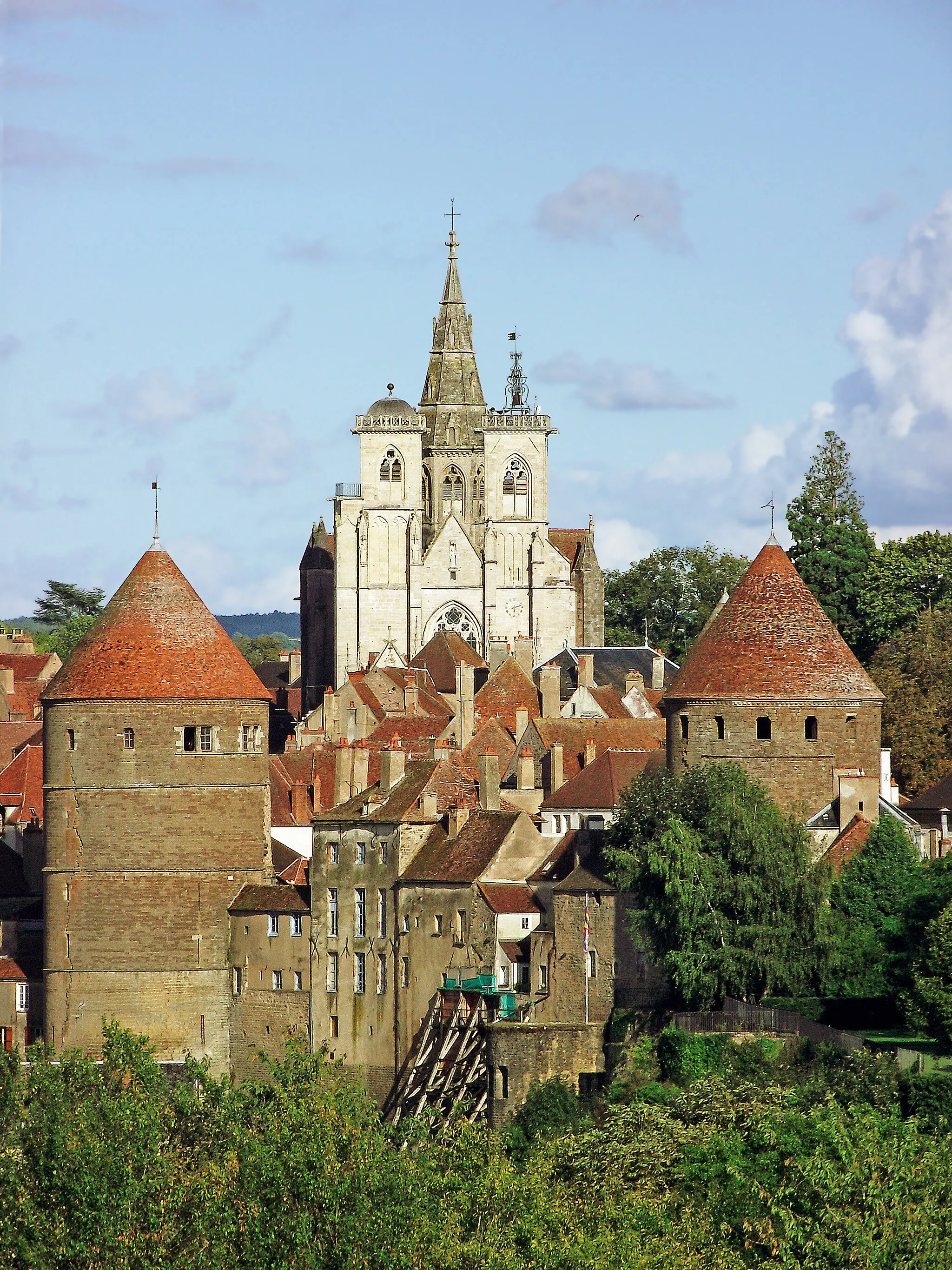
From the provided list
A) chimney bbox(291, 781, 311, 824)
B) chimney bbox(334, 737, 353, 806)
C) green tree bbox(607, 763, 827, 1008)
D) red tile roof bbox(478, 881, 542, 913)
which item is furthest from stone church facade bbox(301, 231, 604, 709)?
green tree bbox(607, 763, 827, 1008)

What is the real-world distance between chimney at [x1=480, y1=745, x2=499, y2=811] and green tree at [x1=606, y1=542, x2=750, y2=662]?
177 ft

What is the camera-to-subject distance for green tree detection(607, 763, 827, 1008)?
6612 centimetres

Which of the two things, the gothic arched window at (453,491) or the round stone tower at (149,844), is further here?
the gothic arched window at (453,491)

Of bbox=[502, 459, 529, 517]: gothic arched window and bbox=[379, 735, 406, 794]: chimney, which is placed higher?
bbox=[502, 459, 529, 517]: gothic arched window

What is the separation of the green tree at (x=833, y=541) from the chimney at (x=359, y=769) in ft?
86.7

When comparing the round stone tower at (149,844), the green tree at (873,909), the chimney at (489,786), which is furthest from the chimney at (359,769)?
the green tree at (873,909)

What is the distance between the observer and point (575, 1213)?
4922 centimetres

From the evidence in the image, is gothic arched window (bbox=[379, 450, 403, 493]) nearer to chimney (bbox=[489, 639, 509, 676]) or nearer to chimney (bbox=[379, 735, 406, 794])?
chimney (bbox=[489, 639, 509, 676])

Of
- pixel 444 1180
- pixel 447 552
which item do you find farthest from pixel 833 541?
pixel 444 1180

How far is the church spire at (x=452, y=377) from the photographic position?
456 ft

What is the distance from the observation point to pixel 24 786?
96.4m

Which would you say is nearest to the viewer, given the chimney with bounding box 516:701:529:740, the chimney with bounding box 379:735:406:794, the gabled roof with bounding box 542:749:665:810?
the gabled roof with bounding box 542:749:665:810

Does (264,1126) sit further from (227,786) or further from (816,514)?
(816,514)

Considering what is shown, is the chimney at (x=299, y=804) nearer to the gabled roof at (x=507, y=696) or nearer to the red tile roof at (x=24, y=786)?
the red tile roof at (x=24, y=786)
